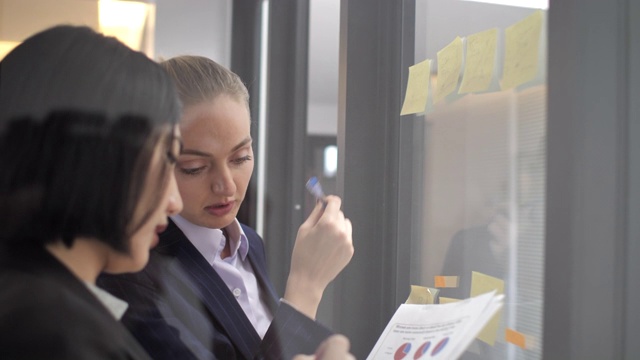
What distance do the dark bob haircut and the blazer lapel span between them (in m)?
0.28

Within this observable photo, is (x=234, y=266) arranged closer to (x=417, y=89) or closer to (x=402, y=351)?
(x=402, y=351)

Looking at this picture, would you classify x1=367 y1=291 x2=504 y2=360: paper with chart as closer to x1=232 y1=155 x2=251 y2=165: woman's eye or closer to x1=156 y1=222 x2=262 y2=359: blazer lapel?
x1=156 y1=222 x2=262 y2=359: blazer lapel

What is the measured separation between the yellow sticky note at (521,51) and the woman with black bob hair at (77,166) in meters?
0.45

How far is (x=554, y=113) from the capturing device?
0.77m

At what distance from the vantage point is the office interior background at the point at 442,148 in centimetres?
74

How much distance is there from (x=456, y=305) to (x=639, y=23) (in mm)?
370

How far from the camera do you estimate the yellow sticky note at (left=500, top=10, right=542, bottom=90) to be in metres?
0.82

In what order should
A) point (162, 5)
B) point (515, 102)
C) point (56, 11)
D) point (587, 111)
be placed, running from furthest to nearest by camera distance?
point (162, 5)
point (56, 11)
point (515, 102)
point (587, 111)

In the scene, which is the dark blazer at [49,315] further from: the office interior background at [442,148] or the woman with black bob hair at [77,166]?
the office interior background at [442,148]

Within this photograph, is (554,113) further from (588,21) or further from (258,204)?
(258,204)

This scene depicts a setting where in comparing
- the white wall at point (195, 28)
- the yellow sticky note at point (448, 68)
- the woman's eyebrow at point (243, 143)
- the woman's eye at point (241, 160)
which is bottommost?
the woman's eye at point (241, 160)

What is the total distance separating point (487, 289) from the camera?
970mm

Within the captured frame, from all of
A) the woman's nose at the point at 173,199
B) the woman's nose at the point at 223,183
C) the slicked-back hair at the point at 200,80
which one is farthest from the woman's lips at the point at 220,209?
the woman's nose at the point at 173,199

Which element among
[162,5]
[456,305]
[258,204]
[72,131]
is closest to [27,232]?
[72,131]
